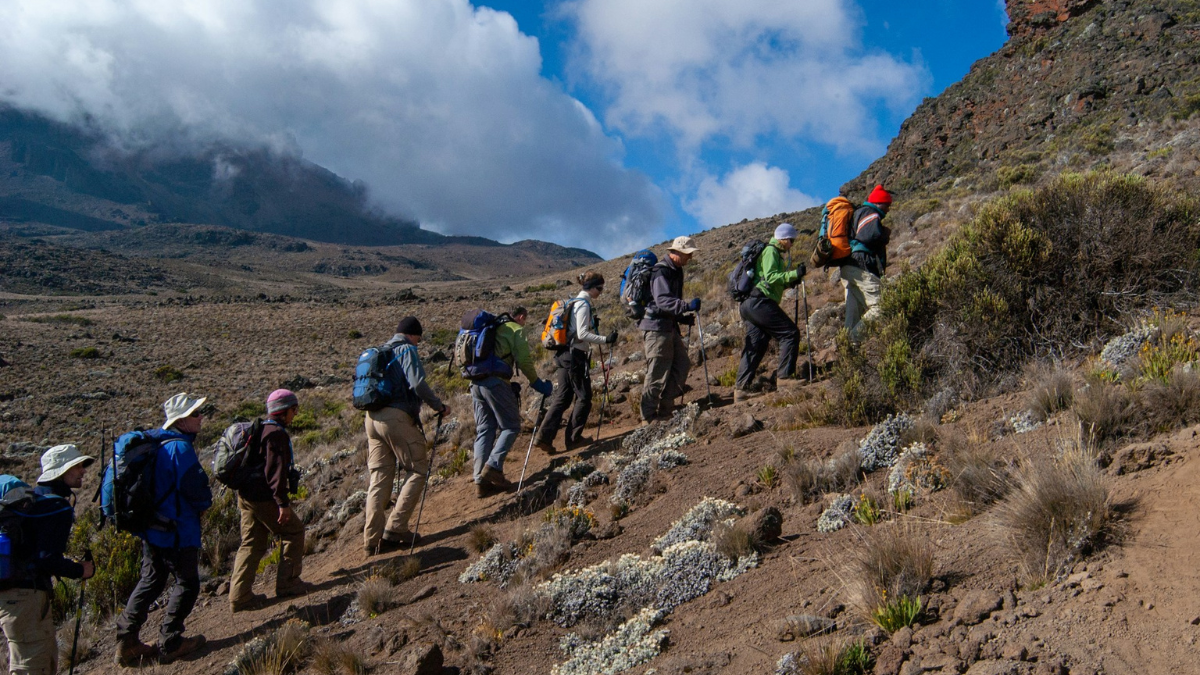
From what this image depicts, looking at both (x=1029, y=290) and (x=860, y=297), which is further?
(x=860, y=297)

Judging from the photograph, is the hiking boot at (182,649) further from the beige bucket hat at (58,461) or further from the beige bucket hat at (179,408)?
the beige bucket hat at (179,408)

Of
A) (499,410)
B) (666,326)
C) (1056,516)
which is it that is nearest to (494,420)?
(499,410)

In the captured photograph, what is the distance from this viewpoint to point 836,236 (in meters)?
7.66

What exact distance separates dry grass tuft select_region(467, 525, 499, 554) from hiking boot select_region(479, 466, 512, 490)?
1040mm

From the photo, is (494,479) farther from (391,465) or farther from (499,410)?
(391,465)

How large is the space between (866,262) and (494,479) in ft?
15.4

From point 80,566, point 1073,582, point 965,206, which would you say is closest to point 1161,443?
point 1073,582

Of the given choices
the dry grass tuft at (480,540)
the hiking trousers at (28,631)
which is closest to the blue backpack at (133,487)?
the hiking trousers at (28,631)

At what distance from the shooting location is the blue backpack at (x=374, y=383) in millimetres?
6336

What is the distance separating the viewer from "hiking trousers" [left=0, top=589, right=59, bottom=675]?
474 centimetres

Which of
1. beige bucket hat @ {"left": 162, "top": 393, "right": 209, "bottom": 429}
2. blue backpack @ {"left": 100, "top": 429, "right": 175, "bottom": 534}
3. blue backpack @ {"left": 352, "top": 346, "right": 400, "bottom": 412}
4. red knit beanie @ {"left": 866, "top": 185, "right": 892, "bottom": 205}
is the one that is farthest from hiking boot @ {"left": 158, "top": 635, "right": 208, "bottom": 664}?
red knit beanie @ {"left": 866, "top": 185, "right": 892, "bottom": 205}

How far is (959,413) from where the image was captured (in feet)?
18.4

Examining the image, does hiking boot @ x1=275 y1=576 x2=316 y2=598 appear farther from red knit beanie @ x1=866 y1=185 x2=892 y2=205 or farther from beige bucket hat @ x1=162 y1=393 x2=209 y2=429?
red knit beanie @ x1=866 y1=185 x2=892 y2=205

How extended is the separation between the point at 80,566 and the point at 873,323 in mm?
7091
